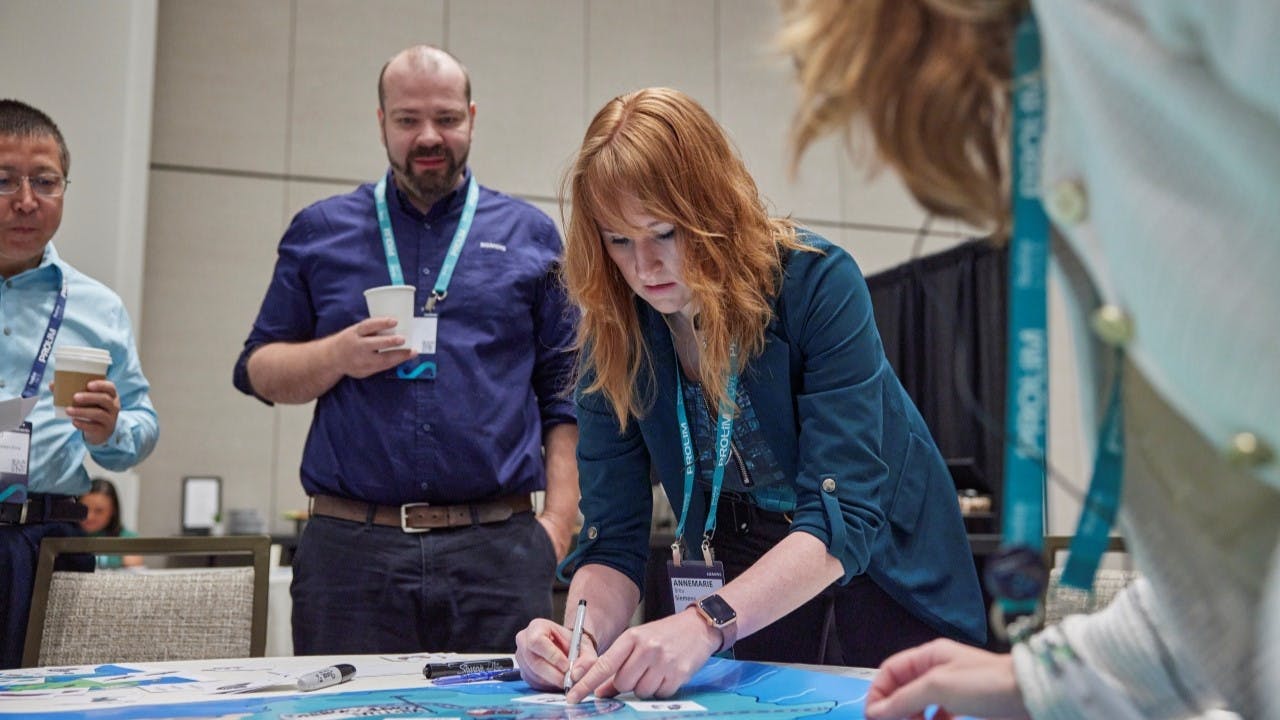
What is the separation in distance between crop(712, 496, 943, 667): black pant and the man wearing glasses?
1.31 metres

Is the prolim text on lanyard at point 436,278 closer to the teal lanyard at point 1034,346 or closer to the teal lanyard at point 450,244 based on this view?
the teal lanyard at point 450,244

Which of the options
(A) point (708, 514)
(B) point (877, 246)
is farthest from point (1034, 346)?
(B) point (877, 246)

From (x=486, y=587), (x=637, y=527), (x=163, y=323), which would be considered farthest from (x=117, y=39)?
(x=637, y=527)

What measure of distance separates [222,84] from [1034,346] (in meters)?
6.43

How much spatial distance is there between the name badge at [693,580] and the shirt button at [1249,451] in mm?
997

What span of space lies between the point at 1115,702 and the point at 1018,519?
0.43ft

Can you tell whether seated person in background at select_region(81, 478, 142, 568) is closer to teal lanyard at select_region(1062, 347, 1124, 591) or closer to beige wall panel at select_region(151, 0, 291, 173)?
beige wall panel at select_region(151, 0, 291, 173)

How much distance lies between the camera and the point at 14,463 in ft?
7.23

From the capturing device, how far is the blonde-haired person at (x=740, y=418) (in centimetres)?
144

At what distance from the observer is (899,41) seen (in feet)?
2.32

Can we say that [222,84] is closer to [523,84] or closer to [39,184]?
[523,84]

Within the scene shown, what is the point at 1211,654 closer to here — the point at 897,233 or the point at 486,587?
the point at 486,587

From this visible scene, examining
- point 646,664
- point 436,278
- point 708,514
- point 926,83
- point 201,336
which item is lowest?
point 646,664

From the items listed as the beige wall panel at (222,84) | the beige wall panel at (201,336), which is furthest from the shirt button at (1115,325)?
the beige wall panel at (222,84)
